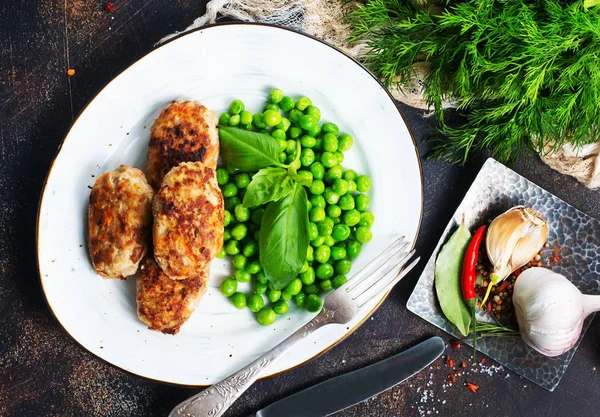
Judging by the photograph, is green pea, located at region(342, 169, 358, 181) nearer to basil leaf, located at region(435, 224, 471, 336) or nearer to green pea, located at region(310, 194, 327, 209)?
green pea, located at region(310, 194, 327, 209)

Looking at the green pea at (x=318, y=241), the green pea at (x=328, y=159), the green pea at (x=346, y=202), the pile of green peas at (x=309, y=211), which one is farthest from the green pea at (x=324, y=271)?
the green pea at (x=328, y=159)

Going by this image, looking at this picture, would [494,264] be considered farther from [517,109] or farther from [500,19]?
[500,19]

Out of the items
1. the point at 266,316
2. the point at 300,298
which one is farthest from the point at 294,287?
the point at 266,316

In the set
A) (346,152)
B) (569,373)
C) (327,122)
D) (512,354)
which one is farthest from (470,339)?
(327,122)

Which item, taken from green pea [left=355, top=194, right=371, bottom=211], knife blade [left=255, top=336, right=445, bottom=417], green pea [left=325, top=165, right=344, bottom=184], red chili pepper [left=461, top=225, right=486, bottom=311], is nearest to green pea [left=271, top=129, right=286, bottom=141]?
green pea [left=325, top=165, right=344, bottom=184]

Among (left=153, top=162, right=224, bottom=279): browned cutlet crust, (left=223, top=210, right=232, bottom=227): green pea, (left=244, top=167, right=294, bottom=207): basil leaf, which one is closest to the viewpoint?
(left=153, top=162, right=224, bottom=279): browned cutlet crust

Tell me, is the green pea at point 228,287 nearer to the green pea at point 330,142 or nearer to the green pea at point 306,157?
the green pea at point 306,157
